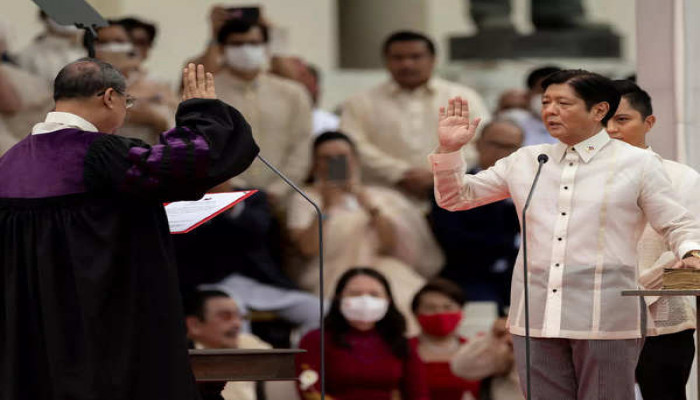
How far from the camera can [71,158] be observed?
4879mm

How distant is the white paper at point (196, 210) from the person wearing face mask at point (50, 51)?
343 cm

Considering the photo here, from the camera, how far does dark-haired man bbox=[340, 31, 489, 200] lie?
913cm

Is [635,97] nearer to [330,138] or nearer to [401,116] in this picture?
[330,138]

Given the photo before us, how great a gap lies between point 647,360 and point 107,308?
2183 millimetres

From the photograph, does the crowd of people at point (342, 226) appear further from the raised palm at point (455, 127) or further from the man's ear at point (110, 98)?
the man's ear at point (110, 98)

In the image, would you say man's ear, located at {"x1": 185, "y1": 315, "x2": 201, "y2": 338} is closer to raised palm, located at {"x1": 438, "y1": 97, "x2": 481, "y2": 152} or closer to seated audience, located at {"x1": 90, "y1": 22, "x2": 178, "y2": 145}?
seated audience, located at {"x1": 90, "y1": 22, "x2": 178, "y2": 145}

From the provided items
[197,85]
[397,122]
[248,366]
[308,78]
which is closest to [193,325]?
[397,122]

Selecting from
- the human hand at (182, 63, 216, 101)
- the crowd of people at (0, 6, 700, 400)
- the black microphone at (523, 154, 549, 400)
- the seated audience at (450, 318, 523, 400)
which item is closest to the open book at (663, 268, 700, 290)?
the black microphone at (523, 154, 549, 400)

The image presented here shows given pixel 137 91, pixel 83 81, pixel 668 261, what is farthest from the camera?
pixel 137 91

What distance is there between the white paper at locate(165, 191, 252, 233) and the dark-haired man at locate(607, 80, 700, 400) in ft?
5.03

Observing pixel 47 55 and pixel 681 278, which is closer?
pixel 681 278

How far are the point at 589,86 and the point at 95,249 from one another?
1730 mm

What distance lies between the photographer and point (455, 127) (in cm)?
548

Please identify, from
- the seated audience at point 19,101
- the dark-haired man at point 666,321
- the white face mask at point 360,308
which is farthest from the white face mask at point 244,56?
the dark-haired man at point 666,321
